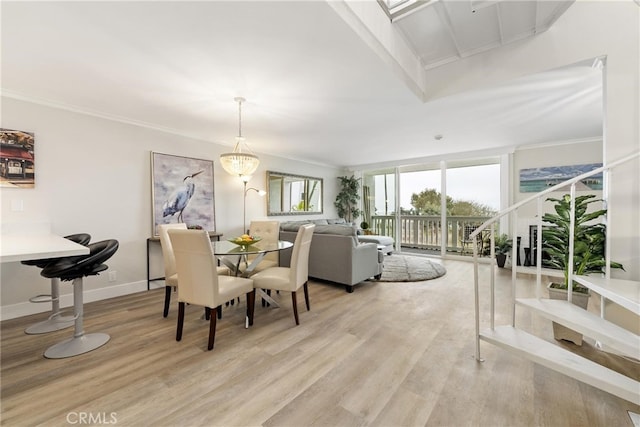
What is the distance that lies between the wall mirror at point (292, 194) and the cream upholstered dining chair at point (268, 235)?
1745 millimetres

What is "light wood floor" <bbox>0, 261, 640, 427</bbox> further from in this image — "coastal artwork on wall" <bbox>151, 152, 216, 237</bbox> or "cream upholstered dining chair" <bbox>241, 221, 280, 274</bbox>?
"coastal artwork on wall" <bbox>151, 152, 216, 237</bbox>

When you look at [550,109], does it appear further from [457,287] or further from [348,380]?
[348,380]

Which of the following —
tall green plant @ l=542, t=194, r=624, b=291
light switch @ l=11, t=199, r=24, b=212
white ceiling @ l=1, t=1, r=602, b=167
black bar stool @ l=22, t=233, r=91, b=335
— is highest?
white ceiling @ l=1, t=1, r=602, b=167

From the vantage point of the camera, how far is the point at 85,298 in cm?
310

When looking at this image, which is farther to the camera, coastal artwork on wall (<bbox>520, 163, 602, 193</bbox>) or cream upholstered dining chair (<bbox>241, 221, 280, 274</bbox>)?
coastal artwork on wall (<bbox>520, 163, 602, 193</bbox>)

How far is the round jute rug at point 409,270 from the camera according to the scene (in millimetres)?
4163

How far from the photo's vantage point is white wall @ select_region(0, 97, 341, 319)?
2.73 m

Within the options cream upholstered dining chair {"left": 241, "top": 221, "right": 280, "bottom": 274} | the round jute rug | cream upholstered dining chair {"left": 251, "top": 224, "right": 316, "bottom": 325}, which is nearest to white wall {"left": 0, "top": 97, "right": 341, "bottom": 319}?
cream upholstered dining chair {"left": 241, "top": 221, "right": 280, "bottom": 274}

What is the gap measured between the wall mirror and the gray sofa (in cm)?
194

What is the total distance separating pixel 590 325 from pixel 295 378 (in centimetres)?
186

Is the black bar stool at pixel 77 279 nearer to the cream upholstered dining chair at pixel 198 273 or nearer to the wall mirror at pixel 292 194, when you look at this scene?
the cream upholstered dining chair at pixel 198 273

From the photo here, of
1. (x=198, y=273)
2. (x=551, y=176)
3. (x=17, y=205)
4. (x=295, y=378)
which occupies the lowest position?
(x=295, y=378)

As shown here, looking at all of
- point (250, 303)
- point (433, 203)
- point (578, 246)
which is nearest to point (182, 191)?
point (250, 303)

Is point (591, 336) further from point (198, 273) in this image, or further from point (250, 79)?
point (250, 79)
